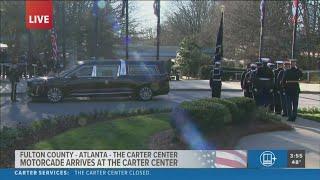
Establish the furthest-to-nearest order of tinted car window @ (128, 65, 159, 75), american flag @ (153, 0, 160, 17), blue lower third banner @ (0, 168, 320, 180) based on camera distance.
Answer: tinted car window @ (128, 65, 159, 75)
american flag @ (153, 0, 160, 17)
blue lower third banner @ (0, 168, 320, 180)

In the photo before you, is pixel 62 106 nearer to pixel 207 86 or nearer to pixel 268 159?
pixel 207 86

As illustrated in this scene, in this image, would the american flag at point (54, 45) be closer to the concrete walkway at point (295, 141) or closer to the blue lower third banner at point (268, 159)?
the concrete walkway at point (295, 141)

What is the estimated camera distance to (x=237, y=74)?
3.39 meters

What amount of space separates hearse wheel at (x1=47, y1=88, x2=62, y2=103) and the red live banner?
8424 millimetres

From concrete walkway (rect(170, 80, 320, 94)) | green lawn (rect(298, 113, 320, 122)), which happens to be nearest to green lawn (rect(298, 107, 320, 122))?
green lawn (rect(298, 113, 320, 122))

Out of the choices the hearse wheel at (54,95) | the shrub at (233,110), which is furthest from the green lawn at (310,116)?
the hearse wheel at (54,95)

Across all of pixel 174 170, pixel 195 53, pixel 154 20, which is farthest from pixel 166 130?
pixel 174 170

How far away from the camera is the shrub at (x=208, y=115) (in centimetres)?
293

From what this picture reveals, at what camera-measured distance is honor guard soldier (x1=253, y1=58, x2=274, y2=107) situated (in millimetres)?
3186

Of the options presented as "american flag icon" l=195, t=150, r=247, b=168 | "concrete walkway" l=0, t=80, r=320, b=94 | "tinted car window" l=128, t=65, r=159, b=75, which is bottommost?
"american flag icon" l=195, t=150, r=247, b=168

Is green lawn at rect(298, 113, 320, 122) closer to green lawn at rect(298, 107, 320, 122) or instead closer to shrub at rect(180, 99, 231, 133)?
green lawn at rect(298, 107, 320, 122)

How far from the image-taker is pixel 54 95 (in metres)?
11.9

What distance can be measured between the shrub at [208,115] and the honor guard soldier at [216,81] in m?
0.22

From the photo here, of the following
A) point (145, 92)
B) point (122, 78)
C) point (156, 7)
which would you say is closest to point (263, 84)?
point (156, 7)
